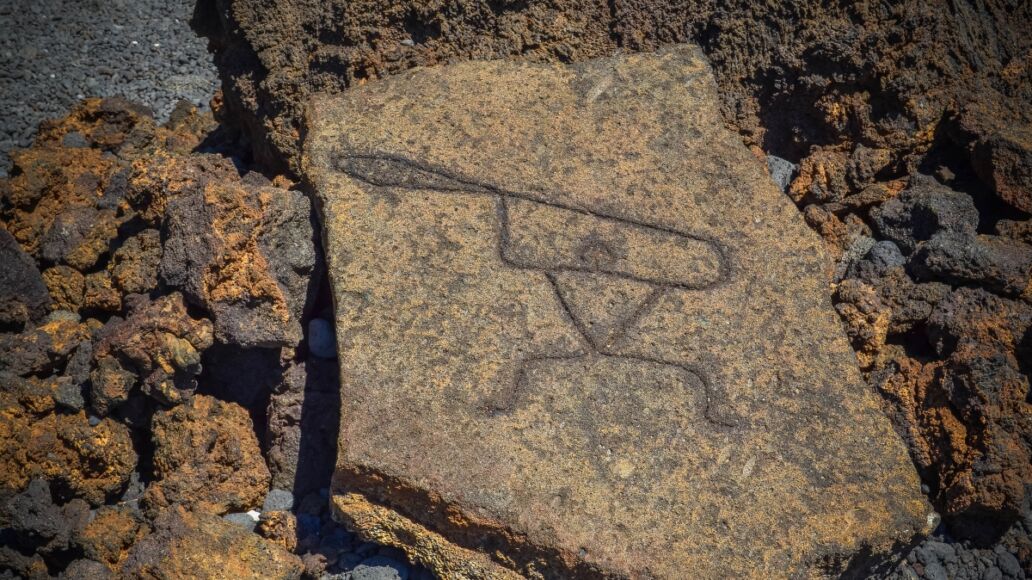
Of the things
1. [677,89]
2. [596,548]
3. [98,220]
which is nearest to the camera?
[596,548]

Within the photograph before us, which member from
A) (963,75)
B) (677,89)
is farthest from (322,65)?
(963,75)

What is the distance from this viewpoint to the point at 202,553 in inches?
91.4

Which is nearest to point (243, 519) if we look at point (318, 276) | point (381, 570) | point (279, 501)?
point (279, 501)

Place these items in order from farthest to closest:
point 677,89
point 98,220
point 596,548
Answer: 1. point 98,220
2. point 677,89
3. point 596,548

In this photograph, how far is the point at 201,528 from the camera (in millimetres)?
2369

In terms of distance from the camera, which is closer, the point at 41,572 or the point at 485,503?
the point at 485,503

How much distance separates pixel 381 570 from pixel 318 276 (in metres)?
0.90

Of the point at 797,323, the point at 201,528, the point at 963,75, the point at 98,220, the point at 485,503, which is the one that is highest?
the point at 963,75

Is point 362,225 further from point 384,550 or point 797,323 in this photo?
point 797,323

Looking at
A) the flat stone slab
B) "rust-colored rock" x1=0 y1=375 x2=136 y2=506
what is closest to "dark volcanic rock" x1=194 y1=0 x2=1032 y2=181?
the flat stone slab

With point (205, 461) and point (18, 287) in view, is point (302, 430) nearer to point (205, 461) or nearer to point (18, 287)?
point (205, 461)

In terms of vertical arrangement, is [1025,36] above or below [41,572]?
above

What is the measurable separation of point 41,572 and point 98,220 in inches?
47.9

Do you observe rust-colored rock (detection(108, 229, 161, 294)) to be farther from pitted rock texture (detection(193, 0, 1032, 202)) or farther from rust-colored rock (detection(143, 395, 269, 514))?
pitted rock texture (detection(193, 0, 1032, 202))
